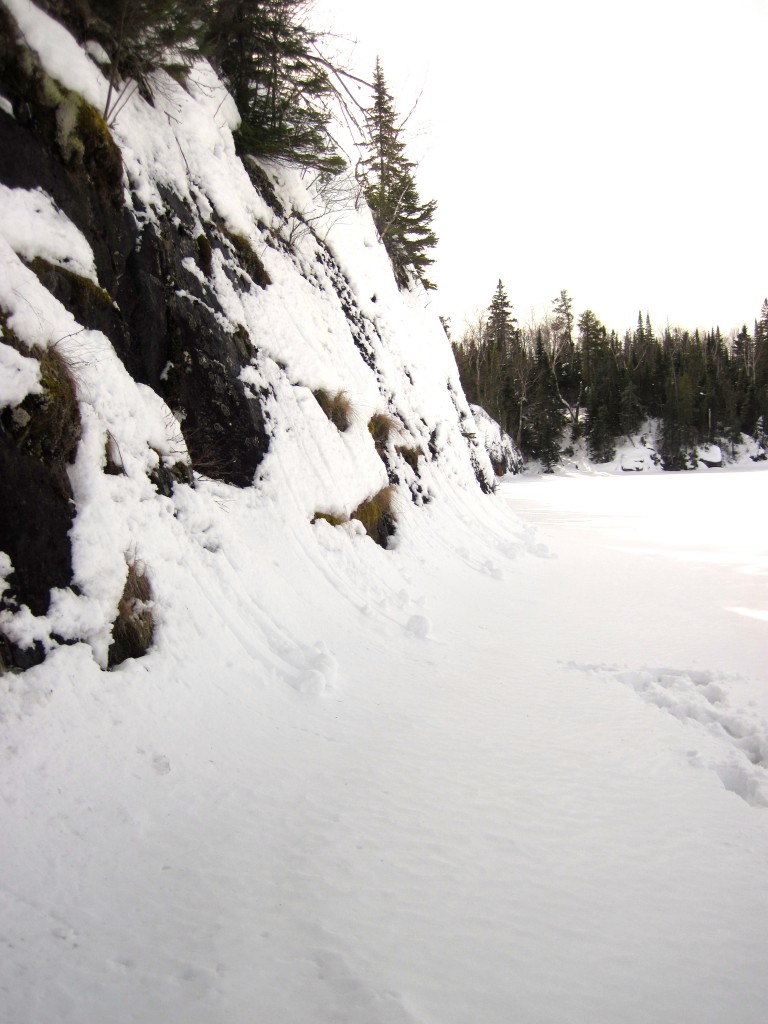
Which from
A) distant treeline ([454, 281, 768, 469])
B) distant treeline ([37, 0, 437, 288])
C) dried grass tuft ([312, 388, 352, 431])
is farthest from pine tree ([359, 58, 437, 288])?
distant treeline ([454, 281, 768, 469])

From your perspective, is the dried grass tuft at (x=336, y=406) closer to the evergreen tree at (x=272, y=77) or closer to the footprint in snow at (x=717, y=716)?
the evergreen tree at (x=272, y=77)

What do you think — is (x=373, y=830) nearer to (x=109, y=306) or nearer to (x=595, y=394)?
(x=109, y=306)

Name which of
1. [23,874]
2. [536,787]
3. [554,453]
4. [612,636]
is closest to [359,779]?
[536,787]

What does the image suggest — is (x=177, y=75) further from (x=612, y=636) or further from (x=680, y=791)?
(x=680, y=791)

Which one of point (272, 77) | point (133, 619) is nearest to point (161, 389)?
point (133, 619)

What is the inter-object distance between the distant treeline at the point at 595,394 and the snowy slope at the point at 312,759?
38.2 m

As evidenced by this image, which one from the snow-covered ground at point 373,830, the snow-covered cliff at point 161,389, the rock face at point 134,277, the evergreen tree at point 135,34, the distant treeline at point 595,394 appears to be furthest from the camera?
the distant treeline at point 595,394

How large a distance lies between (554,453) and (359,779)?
4356 centimetres

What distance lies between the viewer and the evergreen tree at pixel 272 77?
23.4 feet

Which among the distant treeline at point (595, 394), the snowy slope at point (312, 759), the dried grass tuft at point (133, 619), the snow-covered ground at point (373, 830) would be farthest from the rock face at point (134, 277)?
the distant treeline at point (595, 394)

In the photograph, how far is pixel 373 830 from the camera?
8.48 feet

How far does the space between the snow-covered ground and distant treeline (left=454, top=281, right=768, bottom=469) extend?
3991 centimetres

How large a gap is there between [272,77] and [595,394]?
46960 millimetres

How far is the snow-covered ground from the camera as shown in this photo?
5.82ft
